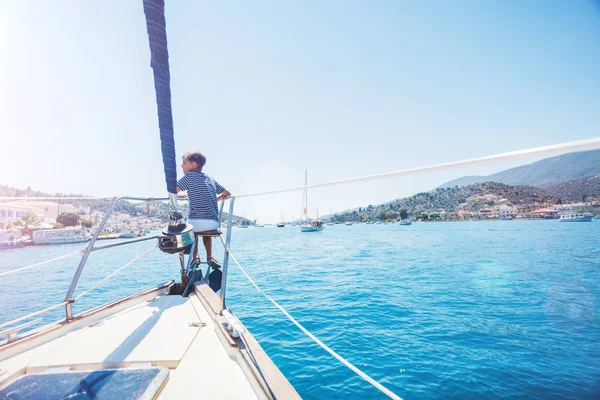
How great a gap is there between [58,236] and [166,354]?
183 ft

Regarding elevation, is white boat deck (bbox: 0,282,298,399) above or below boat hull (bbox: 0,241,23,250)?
above

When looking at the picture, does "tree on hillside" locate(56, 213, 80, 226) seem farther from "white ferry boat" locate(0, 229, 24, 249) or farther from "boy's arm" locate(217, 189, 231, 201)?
"boy's arm" locate(217, 189, 231, 201)

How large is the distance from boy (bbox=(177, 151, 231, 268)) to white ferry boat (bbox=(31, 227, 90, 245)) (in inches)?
1922

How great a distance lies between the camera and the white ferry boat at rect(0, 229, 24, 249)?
3439 cm

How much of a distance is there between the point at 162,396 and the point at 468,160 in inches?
66.1

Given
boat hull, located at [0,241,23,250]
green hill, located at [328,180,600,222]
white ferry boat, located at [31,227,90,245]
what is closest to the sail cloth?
white ferry boat, located at [31,227,90,245]

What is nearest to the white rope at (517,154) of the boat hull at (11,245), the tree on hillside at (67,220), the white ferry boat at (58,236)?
the white ferry boat at (58,236)

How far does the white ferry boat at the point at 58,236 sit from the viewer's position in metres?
40.1

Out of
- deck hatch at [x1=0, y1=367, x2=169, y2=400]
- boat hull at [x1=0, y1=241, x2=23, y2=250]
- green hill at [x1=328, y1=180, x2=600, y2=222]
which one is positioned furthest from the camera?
green hill at [x1=328, y1=180, x2=600, y2=222]

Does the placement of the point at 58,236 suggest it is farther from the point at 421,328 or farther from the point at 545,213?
the point at 545,213

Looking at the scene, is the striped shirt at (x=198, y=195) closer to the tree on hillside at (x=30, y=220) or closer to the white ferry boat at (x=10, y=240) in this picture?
the white ferry boat at (x=10, y=240)

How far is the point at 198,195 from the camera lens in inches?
112

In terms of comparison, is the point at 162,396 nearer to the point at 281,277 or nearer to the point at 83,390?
the point at 83,390

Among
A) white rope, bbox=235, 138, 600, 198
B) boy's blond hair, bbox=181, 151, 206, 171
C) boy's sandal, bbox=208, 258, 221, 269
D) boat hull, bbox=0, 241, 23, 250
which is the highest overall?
boy's blond hair, bbox=181, 151, 206, 171
